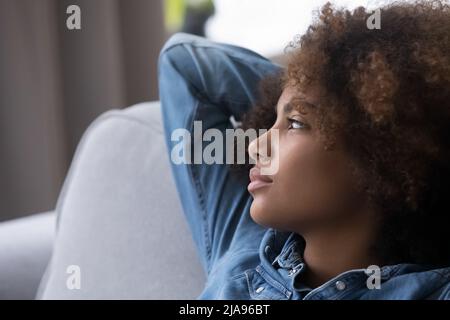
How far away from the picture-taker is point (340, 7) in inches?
32.4

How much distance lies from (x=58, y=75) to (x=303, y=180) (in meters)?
1.30

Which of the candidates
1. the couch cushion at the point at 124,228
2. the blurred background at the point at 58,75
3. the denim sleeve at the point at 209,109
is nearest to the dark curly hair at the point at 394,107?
the denim sleeve at the point at 209,109

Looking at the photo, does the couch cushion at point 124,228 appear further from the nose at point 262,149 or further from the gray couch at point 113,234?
the nose at point 262,149

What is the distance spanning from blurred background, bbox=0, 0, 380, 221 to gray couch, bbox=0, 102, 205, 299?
2.23 ft

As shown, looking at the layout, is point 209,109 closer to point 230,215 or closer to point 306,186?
point 230,215

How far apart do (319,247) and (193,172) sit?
27 centimetres

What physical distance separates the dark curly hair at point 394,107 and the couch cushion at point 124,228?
1.29ft

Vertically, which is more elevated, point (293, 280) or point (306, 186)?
point (306, 186)

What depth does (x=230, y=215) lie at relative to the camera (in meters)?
1.00

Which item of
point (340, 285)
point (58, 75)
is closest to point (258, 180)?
point (340, 285)

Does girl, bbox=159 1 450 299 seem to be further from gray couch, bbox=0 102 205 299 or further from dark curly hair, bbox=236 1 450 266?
gray couch, bbox=0 102 205 299

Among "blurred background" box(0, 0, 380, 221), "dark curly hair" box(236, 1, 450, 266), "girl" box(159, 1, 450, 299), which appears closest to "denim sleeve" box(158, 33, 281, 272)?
"girl" box(159, 1, 450, 299)

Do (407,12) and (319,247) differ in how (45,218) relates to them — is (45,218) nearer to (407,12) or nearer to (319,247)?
(319,247)
